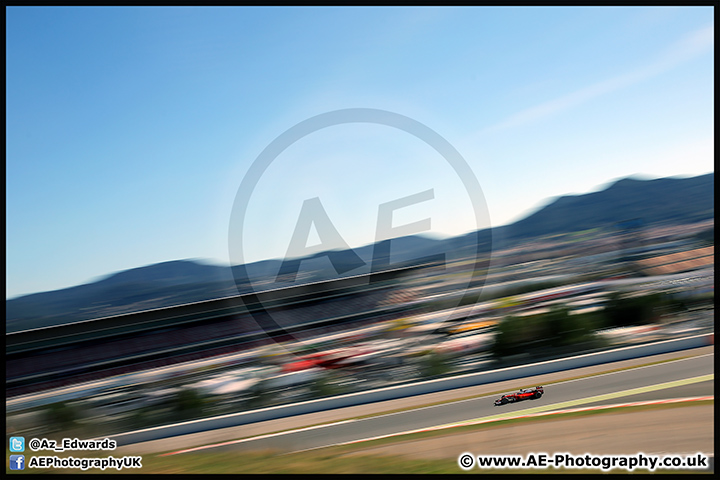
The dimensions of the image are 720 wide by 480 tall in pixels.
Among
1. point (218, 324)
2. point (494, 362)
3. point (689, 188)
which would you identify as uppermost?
point (689, 188)

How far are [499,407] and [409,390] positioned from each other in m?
1.29

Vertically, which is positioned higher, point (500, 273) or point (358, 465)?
point (500, 273)

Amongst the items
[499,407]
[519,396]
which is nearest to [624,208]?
[519,396]

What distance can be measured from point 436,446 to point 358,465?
864 millimetres

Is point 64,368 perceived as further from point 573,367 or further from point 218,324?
point 573,367

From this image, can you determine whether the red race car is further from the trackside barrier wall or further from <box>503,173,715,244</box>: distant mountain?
<box>503,173,715,244</box>: distant mountain

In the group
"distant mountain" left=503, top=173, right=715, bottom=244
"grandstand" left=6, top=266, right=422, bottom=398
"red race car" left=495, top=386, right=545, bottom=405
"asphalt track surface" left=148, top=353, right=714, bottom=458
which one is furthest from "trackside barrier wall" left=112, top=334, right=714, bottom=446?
"distant mountain" left=503, top=173, right=715, bottom=244

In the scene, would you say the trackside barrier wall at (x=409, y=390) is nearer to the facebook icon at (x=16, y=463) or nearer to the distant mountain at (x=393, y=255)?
the facebook icon at (x=16, y=463)

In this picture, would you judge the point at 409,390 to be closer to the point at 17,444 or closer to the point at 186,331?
the point at 17,444

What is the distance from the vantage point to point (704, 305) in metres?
10.7

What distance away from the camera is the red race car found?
5.44 metres

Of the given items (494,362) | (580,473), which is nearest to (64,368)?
Answer: (494,362)

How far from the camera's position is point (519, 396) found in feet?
18.1

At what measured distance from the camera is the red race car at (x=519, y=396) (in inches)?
214
